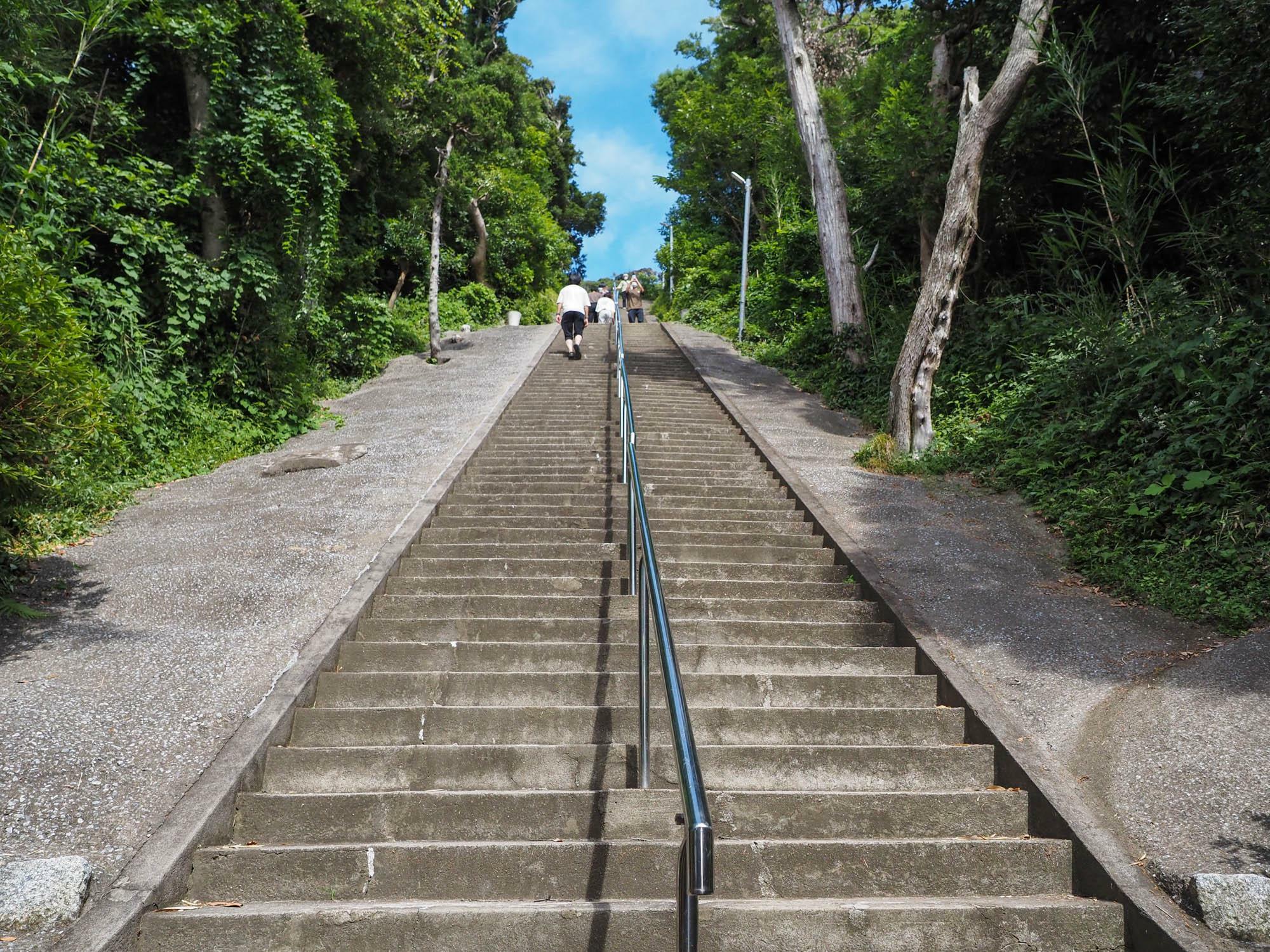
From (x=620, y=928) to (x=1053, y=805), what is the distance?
5.82 feet

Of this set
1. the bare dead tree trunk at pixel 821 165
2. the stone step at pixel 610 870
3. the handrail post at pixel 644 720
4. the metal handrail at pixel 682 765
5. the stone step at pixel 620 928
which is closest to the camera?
the metal handrail at pixel 682 765

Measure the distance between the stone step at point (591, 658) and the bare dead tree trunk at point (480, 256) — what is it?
21.3 metres

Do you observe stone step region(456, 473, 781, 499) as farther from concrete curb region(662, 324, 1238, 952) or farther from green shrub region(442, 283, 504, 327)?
green shrub region(442, 283, 504, 327)

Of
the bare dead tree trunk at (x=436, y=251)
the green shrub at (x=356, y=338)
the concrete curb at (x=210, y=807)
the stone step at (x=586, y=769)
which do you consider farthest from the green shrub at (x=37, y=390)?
the bare dead tree trunk at (x=436, y=251)

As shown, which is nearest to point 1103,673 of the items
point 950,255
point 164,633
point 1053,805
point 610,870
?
point 1053,805

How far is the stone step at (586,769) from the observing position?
367cm

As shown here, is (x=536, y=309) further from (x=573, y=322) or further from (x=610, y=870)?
(x=610, y=870)

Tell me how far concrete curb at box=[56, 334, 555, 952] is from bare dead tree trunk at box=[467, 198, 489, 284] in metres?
20.6

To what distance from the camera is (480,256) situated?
82.0ft

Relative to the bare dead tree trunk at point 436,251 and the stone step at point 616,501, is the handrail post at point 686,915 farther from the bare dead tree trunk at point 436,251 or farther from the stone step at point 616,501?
the bare dead tree trunk at point 436,251

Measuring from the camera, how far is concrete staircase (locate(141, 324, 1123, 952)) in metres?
2.89

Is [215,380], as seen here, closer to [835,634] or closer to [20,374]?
[20,374]

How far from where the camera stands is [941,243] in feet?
30.1

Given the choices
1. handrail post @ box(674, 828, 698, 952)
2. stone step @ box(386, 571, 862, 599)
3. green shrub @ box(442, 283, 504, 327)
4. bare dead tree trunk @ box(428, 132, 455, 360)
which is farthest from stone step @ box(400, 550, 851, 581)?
green shrub @ box(442, 283, 504, 327)
